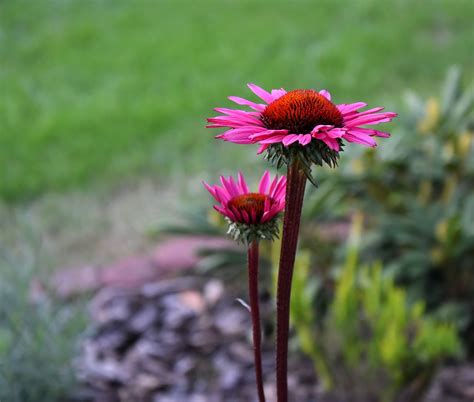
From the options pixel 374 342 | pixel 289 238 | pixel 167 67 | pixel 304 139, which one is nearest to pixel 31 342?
pixel 374 342

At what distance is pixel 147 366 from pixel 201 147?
123 inches

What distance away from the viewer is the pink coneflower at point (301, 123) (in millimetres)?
987

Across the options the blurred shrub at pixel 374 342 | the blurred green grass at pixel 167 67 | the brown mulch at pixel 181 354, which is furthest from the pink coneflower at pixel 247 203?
the blurred green grass at pixel 167 67

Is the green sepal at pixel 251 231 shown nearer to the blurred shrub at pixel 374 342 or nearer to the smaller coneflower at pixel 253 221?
the smaller coneflower at pixel 253 221

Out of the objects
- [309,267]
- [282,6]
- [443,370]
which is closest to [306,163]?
[443,370]

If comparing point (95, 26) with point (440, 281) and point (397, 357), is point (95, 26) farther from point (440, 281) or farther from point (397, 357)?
point (397, 357)

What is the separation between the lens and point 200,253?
3043 millimetres

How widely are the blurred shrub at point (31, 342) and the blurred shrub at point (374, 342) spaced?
736mm

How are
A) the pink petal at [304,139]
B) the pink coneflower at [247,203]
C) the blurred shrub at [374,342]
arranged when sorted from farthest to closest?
the blurred shrub at [374,342] < the pink coneflower at [247,203] < the pink petal at [304,139]

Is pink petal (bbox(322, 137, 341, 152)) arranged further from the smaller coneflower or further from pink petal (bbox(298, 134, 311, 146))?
the smaller coneflower

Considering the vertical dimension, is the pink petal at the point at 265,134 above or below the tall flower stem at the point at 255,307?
above

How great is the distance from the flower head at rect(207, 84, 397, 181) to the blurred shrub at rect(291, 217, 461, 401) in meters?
1.30

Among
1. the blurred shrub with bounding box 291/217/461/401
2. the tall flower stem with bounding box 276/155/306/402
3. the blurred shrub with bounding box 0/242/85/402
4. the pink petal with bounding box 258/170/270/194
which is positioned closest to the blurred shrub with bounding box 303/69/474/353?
the blurred shrub with bounding box 291/217/461/401

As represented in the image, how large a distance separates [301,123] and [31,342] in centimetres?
161
